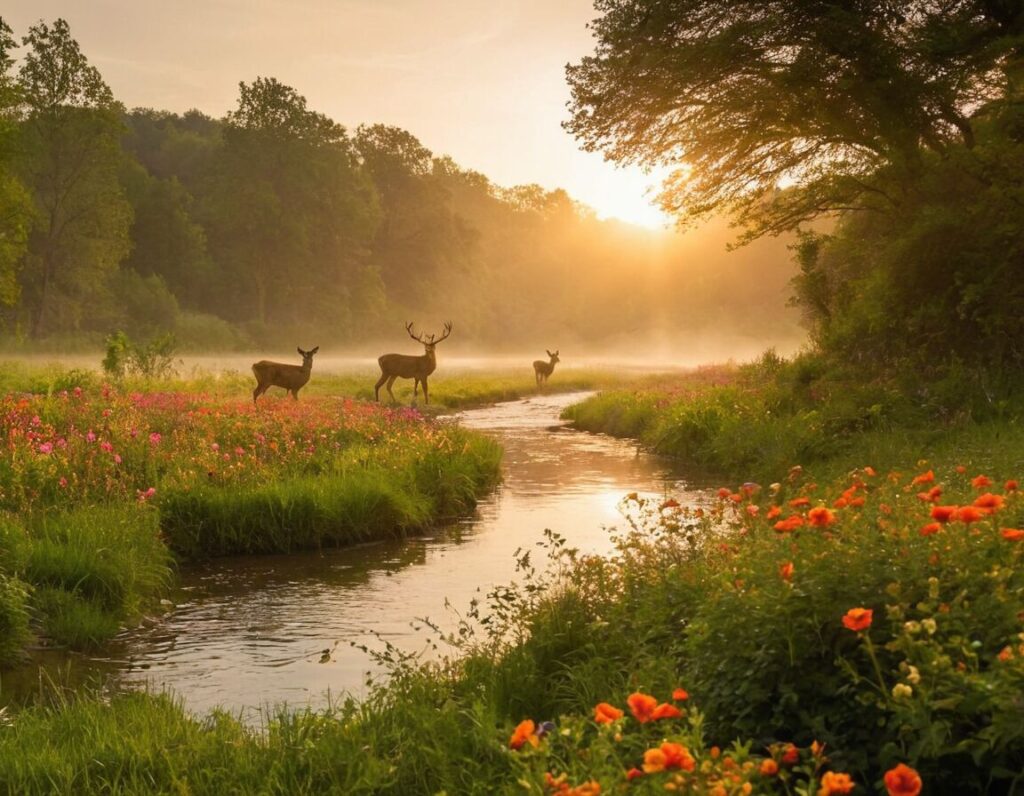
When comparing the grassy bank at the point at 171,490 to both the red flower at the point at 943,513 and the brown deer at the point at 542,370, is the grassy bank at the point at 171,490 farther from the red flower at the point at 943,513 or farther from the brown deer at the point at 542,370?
the brown deer at the point at 542,370

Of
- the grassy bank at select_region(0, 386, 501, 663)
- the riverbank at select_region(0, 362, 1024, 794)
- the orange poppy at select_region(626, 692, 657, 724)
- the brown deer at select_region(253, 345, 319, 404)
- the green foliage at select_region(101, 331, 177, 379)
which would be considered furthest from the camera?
the green foliage at select_region(101, 331, 177, 379)

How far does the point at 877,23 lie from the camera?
56.5ft

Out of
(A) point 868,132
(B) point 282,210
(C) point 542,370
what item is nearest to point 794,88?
(A) point 868,132

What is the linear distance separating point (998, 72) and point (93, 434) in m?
16.3

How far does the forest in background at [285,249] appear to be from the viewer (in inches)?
1950

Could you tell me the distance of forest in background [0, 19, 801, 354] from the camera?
163 feet

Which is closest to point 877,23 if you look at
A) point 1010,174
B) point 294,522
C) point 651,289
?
point 1010,174

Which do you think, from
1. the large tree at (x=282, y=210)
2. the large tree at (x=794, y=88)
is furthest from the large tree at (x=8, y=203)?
the large tree at (x=282, y=210)

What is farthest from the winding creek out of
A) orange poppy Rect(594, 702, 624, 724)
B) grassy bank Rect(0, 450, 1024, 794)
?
orange poppy Rect(594, 702, 624, 724)

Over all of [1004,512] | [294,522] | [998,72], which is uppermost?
[998,72]

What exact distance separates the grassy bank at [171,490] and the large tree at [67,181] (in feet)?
120

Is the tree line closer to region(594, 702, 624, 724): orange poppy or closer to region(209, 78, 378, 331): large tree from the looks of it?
region(594, 702, 624, 724): orange poppy

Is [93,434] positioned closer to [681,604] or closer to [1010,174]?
[681,604]

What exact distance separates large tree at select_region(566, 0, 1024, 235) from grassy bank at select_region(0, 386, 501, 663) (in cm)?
737
